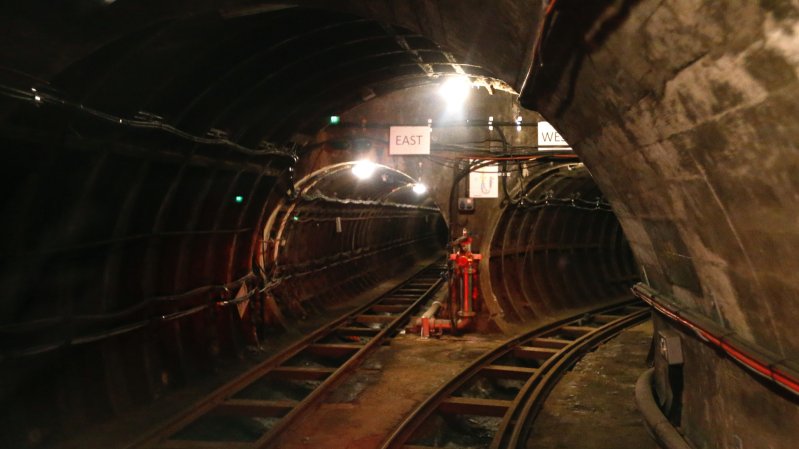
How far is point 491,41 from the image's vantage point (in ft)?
14.2

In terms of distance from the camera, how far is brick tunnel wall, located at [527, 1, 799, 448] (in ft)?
7.31

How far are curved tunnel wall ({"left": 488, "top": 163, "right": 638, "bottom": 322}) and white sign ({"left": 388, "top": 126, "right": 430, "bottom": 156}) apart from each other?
230cm

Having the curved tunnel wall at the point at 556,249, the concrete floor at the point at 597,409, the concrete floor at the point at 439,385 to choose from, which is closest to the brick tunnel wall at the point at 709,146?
the concrete floor at the point at 597,409

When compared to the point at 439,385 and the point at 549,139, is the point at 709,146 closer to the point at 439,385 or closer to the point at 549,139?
the point at 439,385

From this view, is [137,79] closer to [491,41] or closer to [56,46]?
[56,46]

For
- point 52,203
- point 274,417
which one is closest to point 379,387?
point 274,417

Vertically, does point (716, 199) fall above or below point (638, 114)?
below

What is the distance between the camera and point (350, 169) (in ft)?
43.1

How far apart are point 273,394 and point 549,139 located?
23.5ft

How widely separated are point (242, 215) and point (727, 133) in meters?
8.03

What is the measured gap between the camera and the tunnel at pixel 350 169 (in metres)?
2.72

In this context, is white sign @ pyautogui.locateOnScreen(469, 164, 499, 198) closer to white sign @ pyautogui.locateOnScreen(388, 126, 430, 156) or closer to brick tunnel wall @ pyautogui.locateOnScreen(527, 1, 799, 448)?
white sign @ pyautogui.locateOnScreen(388, 126, 430, 156)

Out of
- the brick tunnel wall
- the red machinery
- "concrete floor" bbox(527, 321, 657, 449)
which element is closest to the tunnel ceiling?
the brick tunnel wall

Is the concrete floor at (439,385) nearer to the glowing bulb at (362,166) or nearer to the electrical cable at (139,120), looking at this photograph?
the electrical cable at (139,120)
